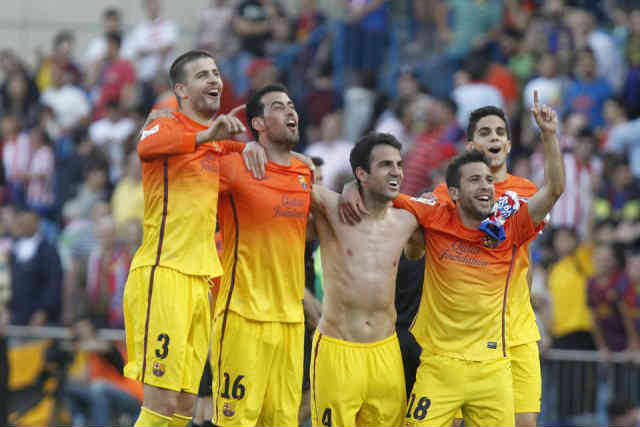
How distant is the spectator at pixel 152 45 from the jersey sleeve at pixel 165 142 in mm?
11448

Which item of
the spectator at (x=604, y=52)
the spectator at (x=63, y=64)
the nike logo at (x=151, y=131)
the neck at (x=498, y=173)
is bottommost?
the neck at (x=498, y=173)

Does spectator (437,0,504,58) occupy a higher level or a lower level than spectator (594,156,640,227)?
higher

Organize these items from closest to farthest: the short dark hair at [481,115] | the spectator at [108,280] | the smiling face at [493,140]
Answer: the smiling face at [493,140] < the short dark hair at [481,115] < the spectator at [108,280]

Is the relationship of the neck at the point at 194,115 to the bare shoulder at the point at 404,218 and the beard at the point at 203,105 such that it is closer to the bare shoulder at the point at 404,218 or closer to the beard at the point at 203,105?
the beard at the point at 203,105

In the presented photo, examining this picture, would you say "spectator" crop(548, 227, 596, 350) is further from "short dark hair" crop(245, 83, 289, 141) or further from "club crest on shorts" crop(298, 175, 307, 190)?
"short dark hair" crop(245, 83, 289, 141)

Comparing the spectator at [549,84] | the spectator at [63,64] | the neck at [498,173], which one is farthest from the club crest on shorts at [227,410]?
the spectator at [63,64]

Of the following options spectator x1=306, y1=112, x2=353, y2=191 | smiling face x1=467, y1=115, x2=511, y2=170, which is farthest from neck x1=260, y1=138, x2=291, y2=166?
spectator x1=306, y1=112, x2=353, y2=191

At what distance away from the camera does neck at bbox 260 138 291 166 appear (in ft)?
28.7

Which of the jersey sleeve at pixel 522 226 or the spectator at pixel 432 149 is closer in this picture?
the jersey sleeve at pixel 522 226

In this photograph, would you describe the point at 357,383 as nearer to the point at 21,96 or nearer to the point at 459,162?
the point at 459,162

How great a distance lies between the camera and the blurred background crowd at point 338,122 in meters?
13.6

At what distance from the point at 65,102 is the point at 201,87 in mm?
12283

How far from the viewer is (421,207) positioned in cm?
870

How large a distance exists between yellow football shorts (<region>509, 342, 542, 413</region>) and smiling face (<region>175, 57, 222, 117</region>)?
2728 mm
